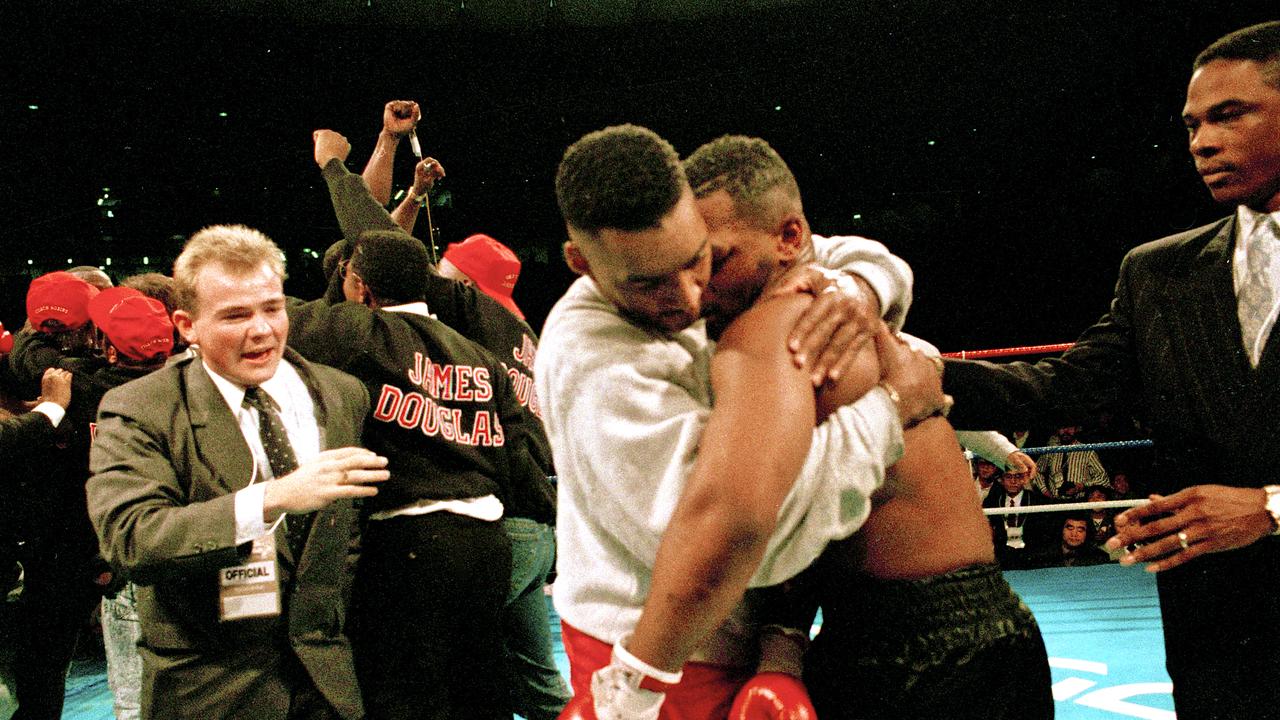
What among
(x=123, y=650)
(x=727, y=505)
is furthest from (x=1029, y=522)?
(x=727, y=505)

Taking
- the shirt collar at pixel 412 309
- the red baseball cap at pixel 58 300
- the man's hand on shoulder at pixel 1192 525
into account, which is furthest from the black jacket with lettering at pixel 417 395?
the man's hand on shoulder at pixel 1192 525

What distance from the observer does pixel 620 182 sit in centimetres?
88

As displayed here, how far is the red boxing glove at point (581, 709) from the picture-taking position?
918mm

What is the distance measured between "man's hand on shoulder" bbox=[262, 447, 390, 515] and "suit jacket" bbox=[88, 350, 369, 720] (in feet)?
0.25

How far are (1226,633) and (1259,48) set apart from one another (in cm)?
96

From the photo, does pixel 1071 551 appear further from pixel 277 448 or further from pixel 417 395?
pixel 277 448

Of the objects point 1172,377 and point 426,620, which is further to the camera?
point 426,620

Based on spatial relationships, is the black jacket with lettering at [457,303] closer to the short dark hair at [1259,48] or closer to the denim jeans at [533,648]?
the denim jeans at [533,648]

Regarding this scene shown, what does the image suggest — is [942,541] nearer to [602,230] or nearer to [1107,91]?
[602,230]

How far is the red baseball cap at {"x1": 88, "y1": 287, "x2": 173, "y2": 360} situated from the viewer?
2426 mm

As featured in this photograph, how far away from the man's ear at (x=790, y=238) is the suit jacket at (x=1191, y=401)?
57 centimetres

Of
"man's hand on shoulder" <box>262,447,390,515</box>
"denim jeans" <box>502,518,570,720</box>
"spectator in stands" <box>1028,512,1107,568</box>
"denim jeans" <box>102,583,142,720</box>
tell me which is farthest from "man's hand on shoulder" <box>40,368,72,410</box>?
"spectator in stands" <box>1028,512,1107,568</box>

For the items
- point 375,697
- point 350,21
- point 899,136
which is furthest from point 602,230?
point 899,136

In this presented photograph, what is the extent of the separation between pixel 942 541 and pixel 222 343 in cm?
131
